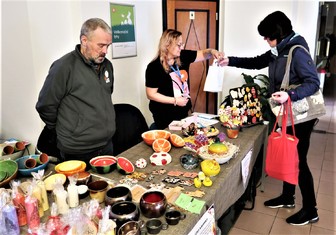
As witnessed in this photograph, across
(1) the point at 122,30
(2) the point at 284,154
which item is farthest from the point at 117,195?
(1) the point at 122,30

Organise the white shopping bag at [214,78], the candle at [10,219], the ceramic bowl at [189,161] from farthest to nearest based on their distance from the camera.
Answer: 1. the white shopping bag at [214,78]
2. the ceramic bowl at [189,161]
3. the candle at [10,219]

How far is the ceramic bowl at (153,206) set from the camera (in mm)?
1151

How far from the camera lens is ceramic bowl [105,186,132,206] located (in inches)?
47.1

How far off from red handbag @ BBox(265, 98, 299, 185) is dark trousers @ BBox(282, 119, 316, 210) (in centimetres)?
16

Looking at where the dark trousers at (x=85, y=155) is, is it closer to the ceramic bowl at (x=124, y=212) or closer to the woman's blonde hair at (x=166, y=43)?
the ceramic bowl at (x=124, y=212)

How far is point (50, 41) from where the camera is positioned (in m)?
2.28

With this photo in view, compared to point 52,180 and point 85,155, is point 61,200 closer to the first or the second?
point 52,180

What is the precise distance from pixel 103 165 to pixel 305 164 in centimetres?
147

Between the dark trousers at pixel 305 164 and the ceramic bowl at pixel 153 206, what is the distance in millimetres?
1285

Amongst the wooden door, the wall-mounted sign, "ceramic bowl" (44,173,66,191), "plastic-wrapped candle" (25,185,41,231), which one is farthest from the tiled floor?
the wall-mounted sign

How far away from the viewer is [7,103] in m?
2.46

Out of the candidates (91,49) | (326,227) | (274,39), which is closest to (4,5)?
(91,49)

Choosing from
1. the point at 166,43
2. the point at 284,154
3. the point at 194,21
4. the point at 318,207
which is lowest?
the point at 318,207

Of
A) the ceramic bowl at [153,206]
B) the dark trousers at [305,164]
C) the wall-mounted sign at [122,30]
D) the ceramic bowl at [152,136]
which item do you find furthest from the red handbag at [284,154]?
the wall-mounted sign at [122,30]
